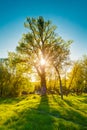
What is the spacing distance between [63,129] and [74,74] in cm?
5706

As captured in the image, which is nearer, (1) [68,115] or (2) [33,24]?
(1) [68,115]

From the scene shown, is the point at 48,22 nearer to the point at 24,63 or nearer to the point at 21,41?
the point at 21,41

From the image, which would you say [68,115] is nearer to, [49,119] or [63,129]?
[49,119]

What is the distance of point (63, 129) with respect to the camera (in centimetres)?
1906

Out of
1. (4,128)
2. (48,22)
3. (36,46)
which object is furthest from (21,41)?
(4,128)

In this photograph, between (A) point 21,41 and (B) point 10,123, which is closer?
(B) point 10,123

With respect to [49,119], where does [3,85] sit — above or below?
above

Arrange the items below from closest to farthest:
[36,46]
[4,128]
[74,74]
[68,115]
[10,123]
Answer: [4,128], [10,123], [68,115], [36,46], [74,74]

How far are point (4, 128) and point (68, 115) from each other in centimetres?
883

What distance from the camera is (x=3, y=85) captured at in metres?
78.8

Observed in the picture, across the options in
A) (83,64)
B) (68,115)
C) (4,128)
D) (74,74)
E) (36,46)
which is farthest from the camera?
(83,64)

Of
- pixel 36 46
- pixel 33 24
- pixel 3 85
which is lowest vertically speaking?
pixel 3 85

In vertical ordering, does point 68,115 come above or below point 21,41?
below

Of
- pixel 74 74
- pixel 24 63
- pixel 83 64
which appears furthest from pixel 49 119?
pixel 83 64
